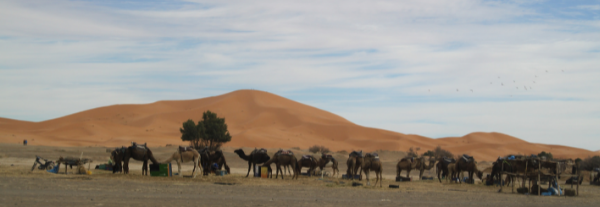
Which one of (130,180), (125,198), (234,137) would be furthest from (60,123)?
(125,198)

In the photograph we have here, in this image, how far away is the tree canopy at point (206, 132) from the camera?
58938mm

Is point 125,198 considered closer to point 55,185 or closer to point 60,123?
point 55,185

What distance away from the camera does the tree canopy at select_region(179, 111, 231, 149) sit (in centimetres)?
5894

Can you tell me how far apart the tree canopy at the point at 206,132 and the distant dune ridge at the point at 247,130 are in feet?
50.7

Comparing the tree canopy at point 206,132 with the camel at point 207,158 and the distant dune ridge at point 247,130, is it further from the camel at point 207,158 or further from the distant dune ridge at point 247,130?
the camel at point 207,158

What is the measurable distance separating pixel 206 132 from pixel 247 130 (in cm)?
3421

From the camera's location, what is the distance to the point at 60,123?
106312 millimetres

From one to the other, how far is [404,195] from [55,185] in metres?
13.6

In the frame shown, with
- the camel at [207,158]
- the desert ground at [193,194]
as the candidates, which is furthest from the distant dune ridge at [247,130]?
the desert ground at [193,194]

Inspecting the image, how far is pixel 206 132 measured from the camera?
60469mm

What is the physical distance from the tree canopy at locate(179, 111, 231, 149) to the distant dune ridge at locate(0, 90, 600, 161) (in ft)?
50.7

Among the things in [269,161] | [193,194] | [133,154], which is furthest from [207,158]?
[193,194]

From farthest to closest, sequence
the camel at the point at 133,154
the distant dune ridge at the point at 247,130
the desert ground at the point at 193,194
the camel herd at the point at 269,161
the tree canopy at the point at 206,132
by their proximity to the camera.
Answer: the distant dune ridge at the point at 247,130, the tree canopy at the point at 206,132, the camel at the point at 133,154, the camel herd at the point at 269,161, the desert ground at the point at 193,194

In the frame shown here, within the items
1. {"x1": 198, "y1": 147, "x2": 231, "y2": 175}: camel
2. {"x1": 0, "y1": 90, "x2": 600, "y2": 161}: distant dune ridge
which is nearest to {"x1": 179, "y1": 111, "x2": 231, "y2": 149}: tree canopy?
{"x1": 0, "y1": 90, "x2": 600, "y2": 161}: distant dune ridge
